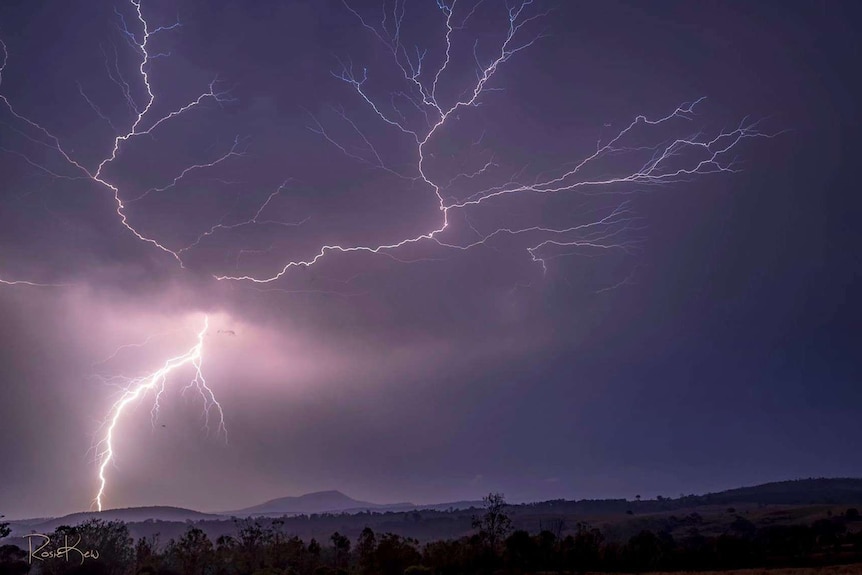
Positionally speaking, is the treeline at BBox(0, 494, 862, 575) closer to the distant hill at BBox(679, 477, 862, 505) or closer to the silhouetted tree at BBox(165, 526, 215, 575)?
the silhouetted tree at BBox(165, 526, 215, 575)

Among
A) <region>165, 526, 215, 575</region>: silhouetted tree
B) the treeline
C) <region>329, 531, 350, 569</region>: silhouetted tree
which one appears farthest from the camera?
<region>329, 531, 350, 569</region>: silhouetted tree

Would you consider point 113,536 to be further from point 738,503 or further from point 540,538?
point 738,503

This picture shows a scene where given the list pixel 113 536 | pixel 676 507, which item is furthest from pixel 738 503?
pixel 113 536

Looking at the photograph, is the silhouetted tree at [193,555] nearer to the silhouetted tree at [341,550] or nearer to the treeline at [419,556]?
the treeline at [419,556]

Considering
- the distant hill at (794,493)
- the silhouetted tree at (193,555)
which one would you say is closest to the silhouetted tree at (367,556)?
the silhouetted tree at (193,555)

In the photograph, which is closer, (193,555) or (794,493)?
(193,555)

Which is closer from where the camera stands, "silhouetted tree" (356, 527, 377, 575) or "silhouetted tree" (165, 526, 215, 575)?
"silhouetted tree" (356, 527, 377, 575)

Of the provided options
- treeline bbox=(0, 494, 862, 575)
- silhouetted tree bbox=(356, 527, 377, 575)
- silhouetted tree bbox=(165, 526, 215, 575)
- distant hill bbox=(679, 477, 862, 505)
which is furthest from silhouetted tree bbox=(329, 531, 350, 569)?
distant hill bbox=(679, 477, 862, 505)

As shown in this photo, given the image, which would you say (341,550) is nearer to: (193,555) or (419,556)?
(419,556)

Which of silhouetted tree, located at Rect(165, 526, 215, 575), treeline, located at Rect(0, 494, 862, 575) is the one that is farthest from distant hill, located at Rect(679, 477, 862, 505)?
silhouetted tree, located at Rect(165, 526, 215, 575)

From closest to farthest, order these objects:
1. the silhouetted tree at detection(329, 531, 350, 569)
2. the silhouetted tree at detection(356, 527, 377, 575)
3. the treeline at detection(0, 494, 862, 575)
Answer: the treeline at detection(0, 494, 862, 575) → the silhouetted tree at detection(356, 527, 377, 575) → the silhouetted tree at detection(329, 531, 350, 569)

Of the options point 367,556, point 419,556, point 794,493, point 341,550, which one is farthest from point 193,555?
point 794,493

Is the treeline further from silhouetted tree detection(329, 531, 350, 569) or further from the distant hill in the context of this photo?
the distant hill
